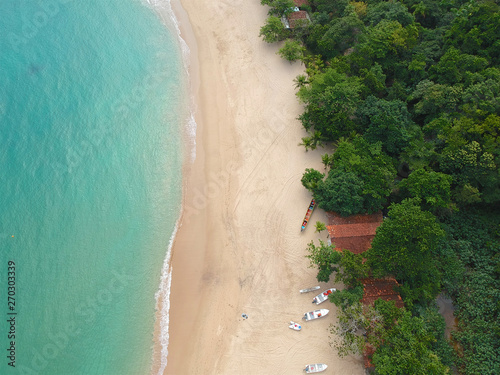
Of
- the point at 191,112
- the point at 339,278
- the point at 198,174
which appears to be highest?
the point at 191,112

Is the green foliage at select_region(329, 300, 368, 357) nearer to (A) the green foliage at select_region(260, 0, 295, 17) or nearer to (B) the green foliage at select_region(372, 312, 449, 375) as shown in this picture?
(B) the green foliage at select_region(372, 312, 449, 375)

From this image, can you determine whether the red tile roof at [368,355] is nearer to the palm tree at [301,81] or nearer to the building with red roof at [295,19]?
the palm tree at [301,81]

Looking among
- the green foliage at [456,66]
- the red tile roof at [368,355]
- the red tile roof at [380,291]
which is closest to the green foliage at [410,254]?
the red tile roof at [380,291]

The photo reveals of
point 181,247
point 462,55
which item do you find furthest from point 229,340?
point 462,55

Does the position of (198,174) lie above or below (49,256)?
above

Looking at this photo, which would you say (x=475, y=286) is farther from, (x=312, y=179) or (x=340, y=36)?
(x=340, y=36)

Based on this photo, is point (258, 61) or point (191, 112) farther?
point (258, 61)

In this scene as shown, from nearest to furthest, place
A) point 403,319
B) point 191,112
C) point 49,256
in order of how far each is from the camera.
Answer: point 403,319 → point 49,256 → point 191,112

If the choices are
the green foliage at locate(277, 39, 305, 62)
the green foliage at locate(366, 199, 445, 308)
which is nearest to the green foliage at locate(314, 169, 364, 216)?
the green foliage at locate(366, 199, 445, 308)

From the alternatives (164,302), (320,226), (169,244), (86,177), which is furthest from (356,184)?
(86,177)

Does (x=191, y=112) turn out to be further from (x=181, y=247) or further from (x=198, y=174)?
(x=181, y=247)
